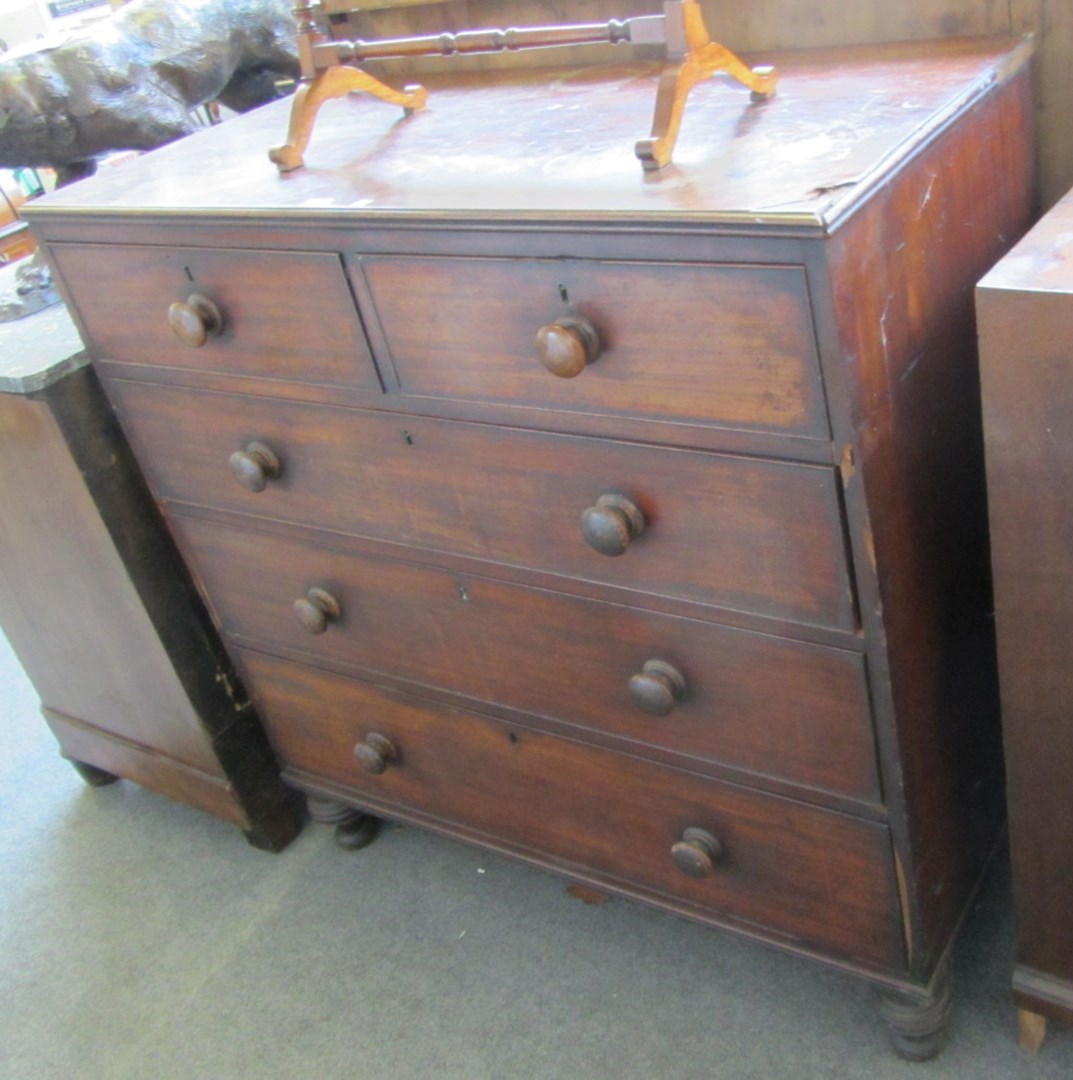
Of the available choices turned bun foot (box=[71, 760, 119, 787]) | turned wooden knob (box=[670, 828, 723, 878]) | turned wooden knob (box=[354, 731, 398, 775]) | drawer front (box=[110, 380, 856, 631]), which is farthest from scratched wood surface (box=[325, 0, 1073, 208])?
turned bun foot (box=[71, 760, 119, 787])

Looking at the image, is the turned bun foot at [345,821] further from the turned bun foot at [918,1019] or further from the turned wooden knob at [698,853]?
the turned bun foot at [918,1019]

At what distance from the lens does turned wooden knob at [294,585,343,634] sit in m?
1.40

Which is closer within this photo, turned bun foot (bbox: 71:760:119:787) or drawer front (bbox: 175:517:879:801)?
drawer front (bbox: 175:517:879:801)

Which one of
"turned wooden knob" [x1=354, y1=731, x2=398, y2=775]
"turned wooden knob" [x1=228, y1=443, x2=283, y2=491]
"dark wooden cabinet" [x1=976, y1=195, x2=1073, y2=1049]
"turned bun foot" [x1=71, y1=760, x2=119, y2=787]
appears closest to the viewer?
"dark wooden cabinet" [x1=976, y1=195, x2=1073, y2=1049]

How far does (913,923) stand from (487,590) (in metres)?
0.55

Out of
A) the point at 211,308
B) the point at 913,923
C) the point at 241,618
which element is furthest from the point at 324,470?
the point at 913,923

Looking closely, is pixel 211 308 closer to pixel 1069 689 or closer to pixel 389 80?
pixel 389 80

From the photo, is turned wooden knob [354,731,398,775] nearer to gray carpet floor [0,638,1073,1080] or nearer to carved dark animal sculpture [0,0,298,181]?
gray carpet floor [0,638,1073,1080]

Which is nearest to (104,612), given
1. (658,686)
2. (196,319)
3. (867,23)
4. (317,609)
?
(317,609)

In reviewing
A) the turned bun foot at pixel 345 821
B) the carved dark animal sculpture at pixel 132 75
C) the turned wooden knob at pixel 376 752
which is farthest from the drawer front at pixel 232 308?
the turned bun foot at pixel 345 821

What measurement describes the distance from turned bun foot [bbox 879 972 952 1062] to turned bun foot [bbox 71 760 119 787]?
1347 mm

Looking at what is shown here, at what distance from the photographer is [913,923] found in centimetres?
117

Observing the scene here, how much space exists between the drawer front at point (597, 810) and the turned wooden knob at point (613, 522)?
325mm

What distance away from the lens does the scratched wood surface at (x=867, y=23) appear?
3.77 feet
